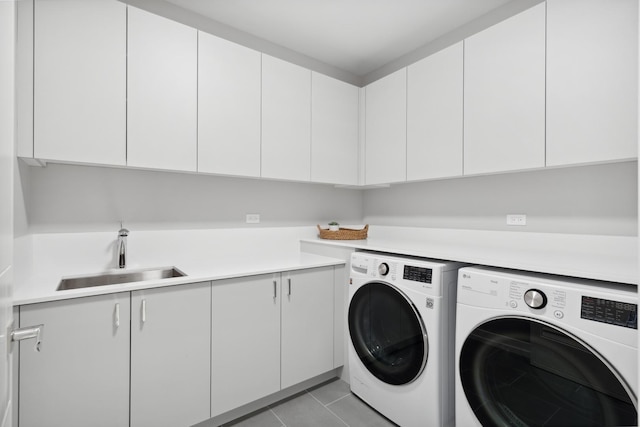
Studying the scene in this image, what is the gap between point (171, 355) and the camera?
1.58 m

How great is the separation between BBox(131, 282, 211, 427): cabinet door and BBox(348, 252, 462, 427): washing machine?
905mm

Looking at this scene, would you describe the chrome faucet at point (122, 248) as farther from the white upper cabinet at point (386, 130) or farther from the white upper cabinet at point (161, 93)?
the white upper cabinet at point (386, 130)

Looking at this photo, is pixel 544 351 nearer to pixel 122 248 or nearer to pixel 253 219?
pixel 253 219

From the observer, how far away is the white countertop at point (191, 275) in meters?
1.34

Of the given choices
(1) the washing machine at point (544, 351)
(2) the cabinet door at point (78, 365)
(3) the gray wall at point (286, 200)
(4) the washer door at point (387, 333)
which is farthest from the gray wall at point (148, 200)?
(1) the washing machine at point (544, 351)

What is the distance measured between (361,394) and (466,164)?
5.22 feet

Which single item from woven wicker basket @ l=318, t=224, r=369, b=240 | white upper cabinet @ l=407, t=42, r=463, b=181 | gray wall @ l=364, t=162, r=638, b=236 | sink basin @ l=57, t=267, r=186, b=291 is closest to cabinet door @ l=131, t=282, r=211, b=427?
sink basin @ l=57, t=267, r=186, b=291

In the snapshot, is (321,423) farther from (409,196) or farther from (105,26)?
(105,26)

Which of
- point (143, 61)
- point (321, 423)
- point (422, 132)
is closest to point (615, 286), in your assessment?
point (422, 132)

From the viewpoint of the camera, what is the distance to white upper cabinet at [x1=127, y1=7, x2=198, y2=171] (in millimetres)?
1729

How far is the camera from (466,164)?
199 centimetres

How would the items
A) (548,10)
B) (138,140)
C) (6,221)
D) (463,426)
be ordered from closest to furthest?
(6,221) → (463,426) → (548,10) → (138,140)

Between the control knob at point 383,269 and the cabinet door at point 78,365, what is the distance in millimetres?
1305

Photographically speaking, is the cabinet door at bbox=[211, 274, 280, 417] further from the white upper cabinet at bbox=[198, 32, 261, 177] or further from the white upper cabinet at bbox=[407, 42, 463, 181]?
the white upper cabinet at bbox=[407, 42, 463, 181]
